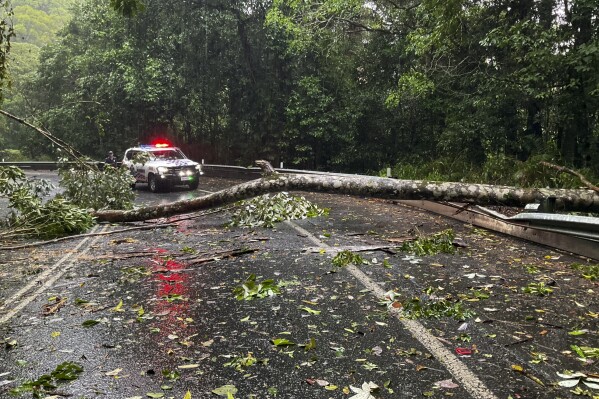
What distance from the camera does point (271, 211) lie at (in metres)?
11.4

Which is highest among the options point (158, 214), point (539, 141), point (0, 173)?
point (539, 141)

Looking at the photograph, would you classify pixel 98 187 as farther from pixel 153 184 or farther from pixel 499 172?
pixel 499 172

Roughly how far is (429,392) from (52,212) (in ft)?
30.5

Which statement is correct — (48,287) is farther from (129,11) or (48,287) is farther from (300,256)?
(129,11)

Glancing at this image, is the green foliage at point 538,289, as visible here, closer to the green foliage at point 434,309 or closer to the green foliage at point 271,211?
the green foliage at point 434,309

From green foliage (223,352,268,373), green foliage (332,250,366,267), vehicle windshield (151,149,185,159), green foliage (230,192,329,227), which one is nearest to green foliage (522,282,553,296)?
green foliage (332,250,366,267)

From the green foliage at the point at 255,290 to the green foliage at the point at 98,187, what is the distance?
7306 mm

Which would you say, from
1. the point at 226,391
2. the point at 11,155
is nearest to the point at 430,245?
the point at 226,391

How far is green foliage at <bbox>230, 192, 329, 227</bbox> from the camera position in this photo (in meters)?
11.2

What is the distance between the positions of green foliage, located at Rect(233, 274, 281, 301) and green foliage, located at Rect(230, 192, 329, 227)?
470cm

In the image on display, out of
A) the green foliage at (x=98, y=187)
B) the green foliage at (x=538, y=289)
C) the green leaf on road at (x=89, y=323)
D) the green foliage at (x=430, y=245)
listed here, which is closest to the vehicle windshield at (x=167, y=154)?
the green foliage at (x=98, y=187)

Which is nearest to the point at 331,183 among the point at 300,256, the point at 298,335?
the point at 300,256

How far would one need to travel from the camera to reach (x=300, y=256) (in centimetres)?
776

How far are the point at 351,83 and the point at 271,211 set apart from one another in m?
18.7
